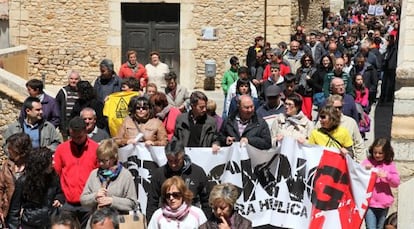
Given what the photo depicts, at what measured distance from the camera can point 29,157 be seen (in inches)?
308

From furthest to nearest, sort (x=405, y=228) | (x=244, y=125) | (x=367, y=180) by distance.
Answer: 1. (x=244, y=125)
2. (x=367, y=180)
3. (x=405, y=228)

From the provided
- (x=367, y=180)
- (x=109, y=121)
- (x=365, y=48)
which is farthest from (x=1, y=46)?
(x=367, y=180)

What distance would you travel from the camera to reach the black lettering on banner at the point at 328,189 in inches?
340

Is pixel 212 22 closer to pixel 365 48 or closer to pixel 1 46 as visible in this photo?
pixel 365 48

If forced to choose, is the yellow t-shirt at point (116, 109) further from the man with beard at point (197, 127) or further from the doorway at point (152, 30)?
the doorway at point (152, 30)

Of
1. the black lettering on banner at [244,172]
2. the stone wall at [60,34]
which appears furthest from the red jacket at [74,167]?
the stone wall at [60,34]

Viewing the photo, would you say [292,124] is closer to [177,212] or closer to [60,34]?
[177,212]

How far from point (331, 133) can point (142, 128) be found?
215 centimetres

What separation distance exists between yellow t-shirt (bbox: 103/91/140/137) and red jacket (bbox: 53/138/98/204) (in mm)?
1976

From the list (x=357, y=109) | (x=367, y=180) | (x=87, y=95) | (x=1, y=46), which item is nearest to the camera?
(x=367, y=180)

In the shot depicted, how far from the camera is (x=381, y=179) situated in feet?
27.7

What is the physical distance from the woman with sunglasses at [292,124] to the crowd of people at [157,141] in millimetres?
13

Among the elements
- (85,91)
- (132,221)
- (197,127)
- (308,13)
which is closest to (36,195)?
(132,221)

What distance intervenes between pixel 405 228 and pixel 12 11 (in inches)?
576
